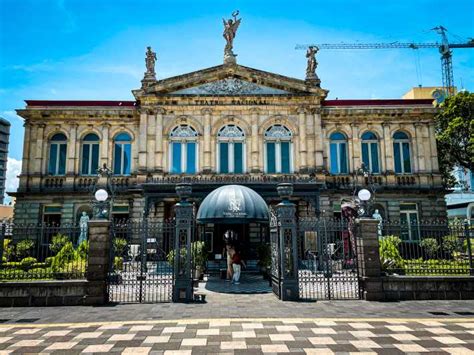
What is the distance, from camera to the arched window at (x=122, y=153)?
25.6 metres

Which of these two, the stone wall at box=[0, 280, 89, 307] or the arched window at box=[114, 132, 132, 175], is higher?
the arched window at box=[114, 132, 132, 175]

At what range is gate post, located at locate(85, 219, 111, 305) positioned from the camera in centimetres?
1111

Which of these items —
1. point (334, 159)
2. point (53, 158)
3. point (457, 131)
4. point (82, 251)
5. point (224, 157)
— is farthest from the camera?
point (457, 131)

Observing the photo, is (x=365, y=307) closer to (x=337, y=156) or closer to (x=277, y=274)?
(x=277, y=274)

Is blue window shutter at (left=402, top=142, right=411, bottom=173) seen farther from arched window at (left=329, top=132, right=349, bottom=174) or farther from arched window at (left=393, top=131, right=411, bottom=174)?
arched window at (left=329, top=132, right=349, bottom=174)

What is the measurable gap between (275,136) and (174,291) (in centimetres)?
1611

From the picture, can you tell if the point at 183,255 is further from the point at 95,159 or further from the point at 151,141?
the point at 95,159

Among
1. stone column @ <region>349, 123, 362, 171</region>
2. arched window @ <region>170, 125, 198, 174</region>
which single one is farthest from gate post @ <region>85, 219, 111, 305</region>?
stone column @ <region>349, 123, 362, 171</region>

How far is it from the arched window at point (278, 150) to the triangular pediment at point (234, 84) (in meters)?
2.81

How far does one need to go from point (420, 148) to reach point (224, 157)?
14.5 m

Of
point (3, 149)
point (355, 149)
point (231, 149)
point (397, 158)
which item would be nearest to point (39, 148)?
point (231, 149)

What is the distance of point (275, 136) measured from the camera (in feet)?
83.2

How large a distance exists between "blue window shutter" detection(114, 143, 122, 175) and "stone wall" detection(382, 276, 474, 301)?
19890 millimetres

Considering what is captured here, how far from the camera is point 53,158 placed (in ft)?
83.8
